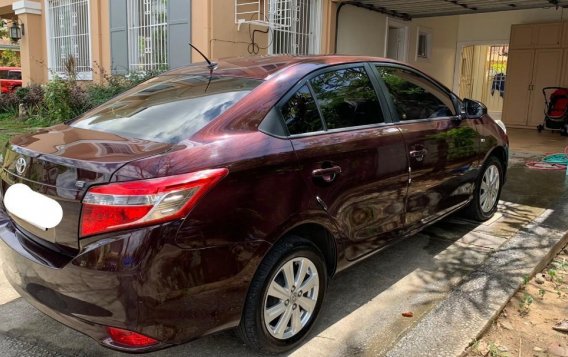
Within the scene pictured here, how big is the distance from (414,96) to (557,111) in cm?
1079

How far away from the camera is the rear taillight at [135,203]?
2.11 metres

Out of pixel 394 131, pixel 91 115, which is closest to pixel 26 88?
pixel 91 115

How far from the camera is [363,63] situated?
138 inches

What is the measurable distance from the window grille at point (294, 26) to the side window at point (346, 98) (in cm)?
575

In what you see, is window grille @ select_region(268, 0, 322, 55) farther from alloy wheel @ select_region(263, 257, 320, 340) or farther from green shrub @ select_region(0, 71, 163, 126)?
alloy wheel @ select_region(263, 257, 320, 340)

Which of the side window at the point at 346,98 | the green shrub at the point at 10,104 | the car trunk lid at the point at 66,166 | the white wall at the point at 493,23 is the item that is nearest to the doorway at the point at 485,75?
the white wall at the point at 493,23

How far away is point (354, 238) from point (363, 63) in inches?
48.6

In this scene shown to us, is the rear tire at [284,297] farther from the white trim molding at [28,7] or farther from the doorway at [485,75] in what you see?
the doorway at [485,75]

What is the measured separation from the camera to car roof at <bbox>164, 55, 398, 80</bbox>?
303cm

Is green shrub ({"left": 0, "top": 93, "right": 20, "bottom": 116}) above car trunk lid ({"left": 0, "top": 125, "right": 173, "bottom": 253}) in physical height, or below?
below

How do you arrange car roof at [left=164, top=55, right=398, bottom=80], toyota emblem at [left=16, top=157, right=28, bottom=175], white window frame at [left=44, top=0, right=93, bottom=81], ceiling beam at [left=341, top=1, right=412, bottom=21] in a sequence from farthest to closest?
white window frame at [left=44, top=0, right=93, bottom=81] → ceiling beam at [left=341, top=1, right=412, bottom=21] → car roof at [left=164, top=55, right=398, bottom=80] → toyota emblem at [left=16, top=157, right=28, bottom=175]

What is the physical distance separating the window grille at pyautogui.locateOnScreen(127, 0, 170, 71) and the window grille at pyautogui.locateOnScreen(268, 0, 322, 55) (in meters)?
1.92

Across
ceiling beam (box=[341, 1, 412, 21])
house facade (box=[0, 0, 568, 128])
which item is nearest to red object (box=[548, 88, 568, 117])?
house facade (box=[0, 0, 568, 128])

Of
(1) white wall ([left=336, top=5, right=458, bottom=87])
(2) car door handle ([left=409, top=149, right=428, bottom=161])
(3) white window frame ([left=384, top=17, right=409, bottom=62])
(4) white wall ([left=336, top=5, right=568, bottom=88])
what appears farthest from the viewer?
(3) white window frame ([left=384, top=17, right=409, bottom=62])
